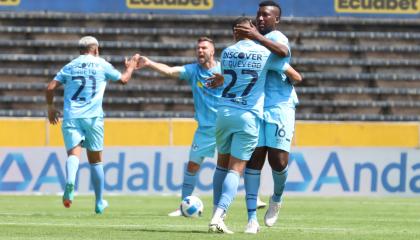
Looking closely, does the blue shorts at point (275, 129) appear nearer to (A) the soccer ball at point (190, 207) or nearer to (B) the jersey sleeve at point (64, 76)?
(A) the soccer ball at point (190, 207)

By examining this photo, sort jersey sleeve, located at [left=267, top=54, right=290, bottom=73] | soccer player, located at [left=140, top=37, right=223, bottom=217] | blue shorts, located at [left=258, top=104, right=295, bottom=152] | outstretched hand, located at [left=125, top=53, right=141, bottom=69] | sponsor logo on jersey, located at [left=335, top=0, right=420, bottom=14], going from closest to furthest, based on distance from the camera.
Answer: jersey sleeve, located at [left=267, top=54, right=290, bottom=73], blue shorts, located at [left=258, top=104, right=295, bottom=152], outstretched hand, located at [left=125, top=53, right=141, bottom=69], soccer player, located at [left=140, top=37, right=223, bottom=217], sponsor logo on jersey, located at [left=335, top=0, right=420, bottom=14]

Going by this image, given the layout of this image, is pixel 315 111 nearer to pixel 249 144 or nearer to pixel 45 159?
pixel 45 159

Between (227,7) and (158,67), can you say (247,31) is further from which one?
(227,7)

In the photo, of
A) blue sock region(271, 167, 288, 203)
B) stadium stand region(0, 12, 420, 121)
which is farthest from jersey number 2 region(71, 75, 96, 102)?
stadium stand region(0, 12, 420, 121)

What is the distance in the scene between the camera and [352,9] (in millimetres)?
27172

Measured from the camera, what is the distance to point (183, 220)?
13.1m

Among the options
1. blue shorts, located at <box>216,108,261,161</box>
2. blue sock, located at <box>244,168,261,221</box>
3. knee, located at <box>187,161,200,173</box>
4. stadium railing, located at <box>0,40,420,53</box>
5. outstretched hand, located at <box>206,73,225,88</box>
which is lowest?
stadium railing, located at <box>0,40,420,53</box>

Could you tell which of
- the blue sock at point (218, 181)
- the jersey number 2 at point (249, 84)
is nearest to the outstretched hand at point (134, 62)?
the blue sock at point (218, 181)

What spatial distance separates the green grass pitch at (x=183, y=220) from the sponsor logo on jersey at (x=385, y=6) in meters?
8.67

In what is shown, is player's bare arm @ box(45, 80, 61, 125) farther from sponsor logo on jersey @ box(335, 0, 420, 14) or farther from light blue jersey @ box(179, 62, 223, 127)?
sponsor logo on jersey @ box(335, 0, 420, 14)

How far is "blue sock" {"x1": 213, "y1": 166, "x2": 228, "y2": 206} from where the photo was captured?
11.6m

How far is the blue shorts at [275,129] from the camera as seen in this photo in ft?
37.5

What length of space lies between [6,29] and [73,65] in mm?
12155

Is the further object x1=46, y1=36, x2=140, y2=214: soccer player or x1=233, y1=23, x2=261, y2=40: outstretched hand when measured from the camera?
x1=46, y1=36, x2=140, y2=214: soccer player
